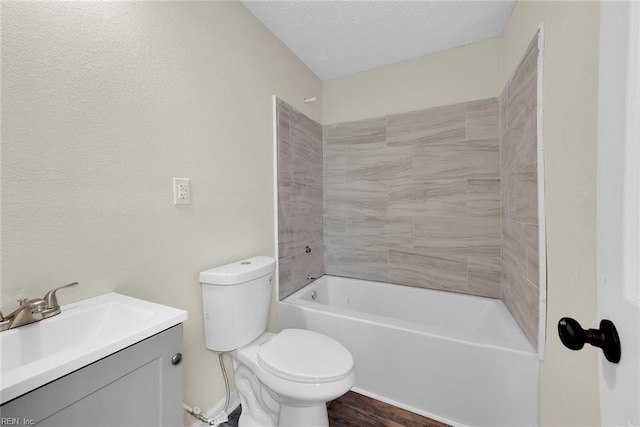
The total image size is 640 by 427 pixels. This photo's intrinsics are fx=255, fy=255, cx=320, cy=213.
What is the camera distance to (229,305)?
124cm

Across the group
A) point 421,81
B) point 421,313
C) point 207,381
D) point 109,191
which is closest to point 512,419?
point 421,313

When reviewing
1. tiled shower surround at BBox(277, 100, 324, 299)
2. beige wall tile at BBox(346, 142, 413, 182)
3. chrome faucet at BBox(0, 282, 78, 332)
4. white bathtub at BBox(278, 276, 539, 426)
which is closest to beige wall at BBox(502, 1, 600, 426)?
white bathtub at BBox(278, 276, 539, 426)

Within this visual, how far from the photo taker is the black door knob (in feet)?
1.29

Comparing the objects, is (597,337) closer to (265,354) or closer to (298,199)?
(265,354)

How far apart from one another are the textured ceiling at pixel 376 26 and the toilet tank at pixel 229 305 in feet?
5.22

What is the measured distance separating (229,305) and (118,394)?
2.03 ft

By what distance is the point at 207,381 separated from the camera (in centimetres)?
134

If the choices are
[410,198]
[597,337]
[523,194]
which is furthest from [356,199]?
[597,337]

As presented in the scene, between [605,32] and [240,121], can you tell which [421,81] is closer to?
[240,121]

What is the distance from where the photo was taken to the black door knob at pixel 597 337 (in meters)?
0.39

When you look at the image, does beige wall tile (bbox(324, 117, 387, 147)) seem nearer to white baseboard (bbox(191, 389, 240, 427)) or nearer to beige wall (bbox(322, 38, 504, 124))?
beige wall (bbox(322, 38, 504, 124))

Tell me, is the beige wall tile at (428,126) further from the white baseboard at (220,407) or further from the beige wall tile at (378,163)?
the white baseboard at (220,407)

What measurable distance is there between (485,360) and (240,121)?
187 centimetres

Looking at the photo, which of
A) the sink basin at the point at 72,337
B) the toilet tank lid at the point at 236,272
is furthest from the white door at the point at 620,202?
the toilet tank lid at the point at 236,272
